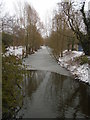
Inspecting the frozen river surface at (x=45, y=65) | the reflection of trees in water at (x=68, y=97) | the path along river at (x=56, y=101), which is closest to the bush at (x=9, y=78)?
the path along river at (x=56, y=101)

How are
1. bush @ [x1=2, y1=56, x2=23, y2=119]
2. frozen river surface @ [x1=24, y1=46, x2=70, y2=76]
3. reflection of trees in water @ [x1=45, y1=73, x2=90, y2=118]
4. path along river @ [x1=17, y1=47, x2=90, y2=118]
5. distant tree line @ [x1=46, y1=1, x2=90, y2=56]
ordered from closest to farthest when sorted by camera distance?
bush @ [x1=2, y1=56, x2=23, y2=119], path along river @ [x1=17, y1=47, x2=90, y2=118], reflection of trees in water @ [x1=45, y1=73, x2=90, y2=118], frozen river surface @ [x1=24, y1=46, x2=70, y2=76], distant tree line @ [x1=46, y1=1, x2=90, y2=56]

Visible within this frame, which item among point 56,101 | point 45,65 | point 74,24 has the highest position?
point 74,24

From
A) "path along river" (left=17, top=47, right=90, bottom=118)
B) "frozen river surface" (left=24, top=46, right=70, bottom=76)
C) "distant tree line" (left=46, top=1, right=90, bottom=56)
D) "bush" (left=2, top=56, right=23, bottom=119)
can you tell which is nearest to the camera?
"bush" (left=2, top=56, right=23, bottom=119)

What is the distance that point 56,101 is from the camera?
940cm

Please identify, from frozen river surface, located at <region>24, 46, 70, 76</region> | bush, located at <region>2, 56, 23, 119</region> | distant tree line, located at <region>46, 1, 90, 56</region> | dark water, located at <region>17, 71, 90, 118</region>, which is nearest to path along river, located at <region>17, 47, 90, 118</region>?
dark water, located at <region>17, 71, 90, 118</region>

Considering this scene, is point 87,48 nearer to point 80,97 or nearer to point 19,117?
point 80,97

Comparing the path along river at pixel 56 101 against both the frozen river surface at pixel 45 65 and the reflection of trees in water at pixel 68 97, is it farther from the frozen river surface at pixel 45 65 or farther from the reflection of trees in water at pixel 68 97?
the frozen river surface at pixel 45 65

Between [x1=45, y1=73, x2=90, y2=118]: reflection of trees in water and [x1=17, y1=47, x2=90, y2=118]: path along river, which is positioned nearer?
[x1=17, y1=47, x2=90, y2=118]: path along river

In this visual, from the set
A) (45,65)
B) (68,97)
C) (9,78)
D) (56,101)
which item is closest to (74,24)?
(45,65)

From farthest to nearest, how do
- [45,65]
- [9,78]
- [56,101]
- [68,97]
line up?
[45,65] < [68,97] < [56,101] < [9,78]

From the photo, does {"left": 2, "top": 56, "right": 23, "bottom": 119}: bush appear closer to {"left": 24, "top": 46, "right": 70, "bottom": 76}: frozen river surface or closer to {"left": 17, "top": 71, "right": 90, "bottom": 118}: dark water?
{"left": 17, "top": 71, "right": 90, "bottom": 118}: dark water

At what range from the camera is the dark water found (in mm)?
7883

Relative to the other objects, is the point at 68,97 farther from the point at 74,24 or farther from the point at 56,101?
the point at 74,24

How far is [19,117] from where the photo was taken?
24.4ft
